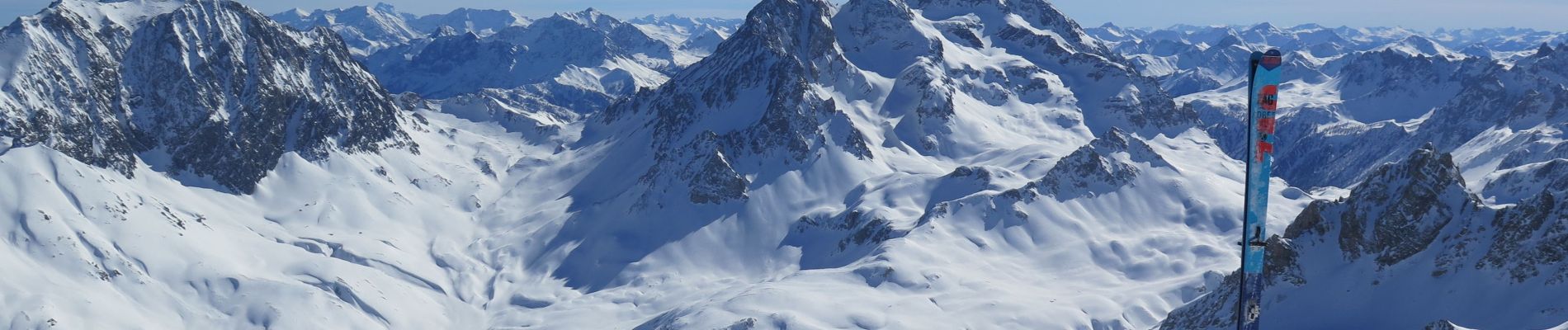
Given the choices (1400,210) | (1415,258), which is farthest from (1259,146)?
(1400,210)

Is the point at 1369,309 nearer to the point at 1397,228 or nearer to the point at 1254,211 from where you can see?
→ the point at 1397,228

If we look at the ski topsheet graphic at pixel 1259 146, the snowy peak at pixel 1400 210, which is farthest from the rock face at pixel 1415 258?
the ski topsheet graphic at pixel 1259 146

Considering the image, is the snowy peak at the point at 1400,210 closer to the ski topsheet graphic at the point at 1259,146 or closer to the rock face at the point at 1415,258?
the rock face at the point at 1415,258

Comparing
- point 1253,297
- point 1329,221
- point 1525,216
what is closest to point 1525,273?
point 1525,216

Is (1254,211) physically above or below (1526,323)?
above

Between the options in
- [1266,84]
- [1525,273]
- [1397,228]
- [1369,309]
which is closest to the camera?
[1266,84]

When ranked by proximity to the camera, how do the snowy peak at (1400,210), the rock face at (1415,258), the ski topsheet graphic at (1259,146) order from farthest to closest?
1. the snowy peak at (1400,210)
2. the rock face at (1415,258)
3. the ski topsheet graphic at (1259,146)

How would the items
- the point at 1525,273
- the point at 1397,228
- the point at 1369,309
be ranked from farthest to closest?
the point at 1397,228 → the point at 1369,309 → the point at 1525,273

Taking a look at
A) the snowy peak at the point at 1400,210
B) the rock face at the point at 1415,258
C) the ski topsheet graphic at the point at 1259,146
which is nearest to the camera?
the ski topsheet graphic at the point at 1259,146
